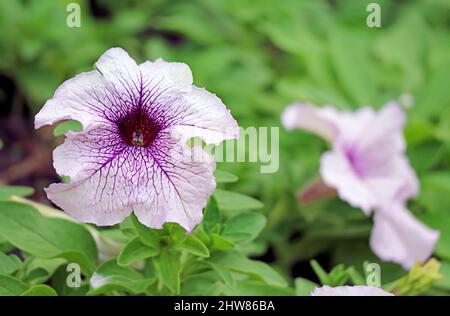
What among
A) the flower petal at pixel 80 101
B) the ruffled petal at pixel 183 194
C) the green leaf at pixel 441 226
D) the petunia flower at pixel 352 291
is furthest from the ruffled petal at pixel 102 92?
the green leaf at pixel 441 226

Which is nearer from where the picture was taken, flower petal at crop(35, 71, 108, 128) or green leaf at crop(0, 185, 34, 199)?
flower petal at crop(35, 71, 108, 128)

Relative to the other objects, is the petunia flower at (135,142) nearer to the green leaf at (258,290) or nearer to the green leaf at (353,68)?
the green leaf at (258,290)

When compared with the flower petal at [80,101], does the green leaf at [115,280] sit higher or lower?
lower

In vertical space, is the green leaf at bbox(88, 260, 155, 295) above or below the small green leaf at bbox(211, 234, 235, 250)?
below

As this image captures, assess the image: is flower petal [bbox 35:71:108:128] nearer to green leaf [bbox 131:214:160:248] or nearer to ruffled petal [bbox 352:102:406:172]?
green leaf [bbox 131:214:160:248]

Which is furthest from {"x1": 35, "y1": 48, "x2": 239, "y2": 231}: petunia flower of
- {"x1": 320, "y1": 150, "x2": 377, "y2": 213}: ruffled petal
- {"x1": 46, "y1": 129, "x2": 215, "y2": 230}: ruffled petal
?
{"x1": 320, "y1": 150, "x2": 377, "y2": 213}: ruffled petal

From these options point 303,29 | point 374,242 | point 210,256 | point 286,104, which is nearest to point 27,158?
point 286,104
